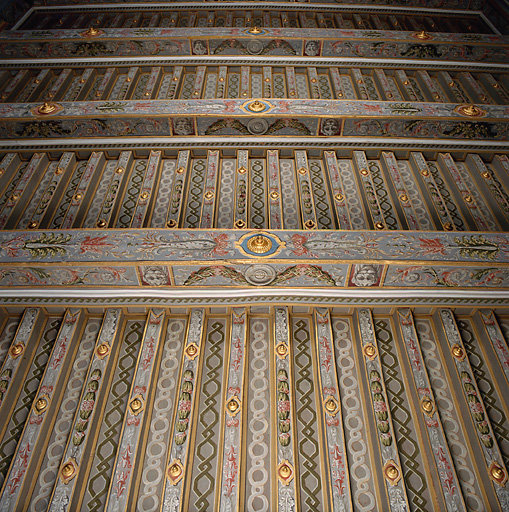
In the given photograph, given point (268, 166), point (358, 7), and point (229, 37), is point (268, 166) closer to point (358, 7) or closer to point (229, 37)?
point (229, 37)

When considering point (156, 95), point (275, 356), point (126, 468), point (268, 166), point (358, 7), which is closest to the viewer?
point (126, 468)

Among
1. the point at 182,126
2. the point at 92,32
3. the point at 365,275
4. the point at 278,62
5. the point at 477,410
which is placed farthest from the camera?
the point at 92,32

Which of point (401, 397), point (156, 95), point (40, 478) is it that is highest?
point (156, 95)

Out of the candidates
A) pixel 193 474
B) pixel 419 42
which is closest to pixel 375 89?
pixel 419 42

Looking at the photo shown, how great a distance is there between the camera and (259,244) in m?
3.63

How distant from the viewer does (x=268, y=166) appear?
505cm

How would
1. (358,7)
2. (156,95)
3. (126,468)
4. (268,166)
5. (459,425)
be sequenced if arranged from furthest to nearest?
(358,7), (156,95), (268,166), (459,425), (126,468)

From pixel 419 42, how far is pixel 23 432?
7.25m

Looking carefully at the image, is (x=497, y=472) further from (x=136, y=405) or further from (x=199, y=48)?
(x=199, y=48)

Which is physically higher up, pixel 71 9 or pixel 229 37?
pixel 71 9

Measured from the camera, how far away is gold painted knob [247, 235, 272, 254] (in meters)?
3.60

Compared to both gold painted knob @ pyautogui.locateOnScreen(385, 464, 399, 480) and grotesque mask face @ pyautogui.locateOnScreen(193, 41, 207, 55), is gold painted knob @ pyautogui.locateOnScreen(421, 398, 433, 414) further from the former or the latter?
grotesque mask face @ pyautogui.locateOnScreen(193, 41, 207, 55)

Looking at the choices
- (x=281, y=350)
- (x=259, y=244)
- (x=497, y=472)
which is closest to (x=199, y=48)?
(x=259, y=244)

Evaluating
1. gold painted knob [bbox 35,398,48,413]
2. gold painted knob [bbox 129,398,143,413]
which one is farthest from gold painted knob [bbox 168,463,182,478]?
gold painted knob [bbox 35,398,48,413]
